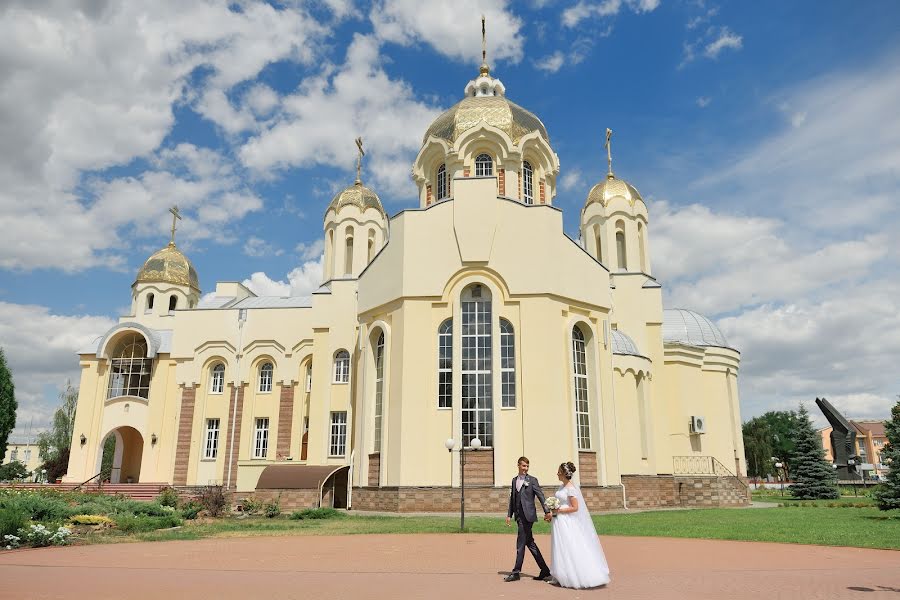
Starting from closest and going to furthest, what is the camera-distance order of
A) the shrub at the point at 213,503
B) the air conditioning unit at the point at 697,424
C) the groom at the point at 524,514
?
the groom at the point at 524,514 < the shrub at the point at 213,503 < the air conditioning unit at the point at 697,424

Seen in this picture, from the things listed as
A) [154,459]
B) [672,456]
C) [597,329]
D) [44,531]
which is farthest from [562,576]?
[154,459]

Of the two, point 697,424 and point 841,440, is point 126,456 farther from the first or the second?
point 841,440

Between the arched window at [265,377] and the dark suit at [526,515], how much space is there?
25.1m

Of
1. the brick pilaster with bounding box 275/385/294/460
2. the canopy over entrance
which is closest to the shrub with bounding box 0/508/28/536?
the canopy over entrance

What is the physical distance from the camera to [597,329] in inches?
934

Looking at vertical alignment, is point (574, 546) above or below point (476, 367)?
below

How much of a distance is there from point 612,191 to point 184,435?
23421 mm

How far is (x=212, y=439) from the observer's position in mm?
31578

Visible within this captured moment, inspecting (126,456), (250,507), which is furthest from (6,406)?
(250,507)

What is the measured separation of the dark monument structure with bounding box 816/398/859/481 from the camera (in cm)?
3769

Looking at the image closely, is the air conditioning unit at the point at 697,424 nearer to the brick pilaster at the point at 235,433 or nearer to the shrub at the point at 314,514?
the shrub at the point at 314,514

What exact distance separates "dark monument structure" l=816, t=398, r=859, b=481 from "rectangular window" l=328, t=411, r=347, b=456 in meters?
27.6

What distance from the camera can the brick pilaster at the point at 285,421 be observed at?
30250mm

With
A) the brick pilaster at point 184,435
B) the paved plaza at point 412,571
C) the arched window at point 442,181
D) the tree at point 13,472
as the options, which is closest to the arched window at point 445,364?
the arched window at point 442,181
